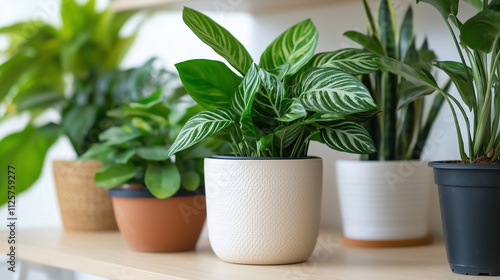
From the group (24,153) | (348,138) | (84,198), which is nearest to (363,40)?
(348,138)

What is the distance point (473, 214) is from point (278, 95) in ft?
1.03

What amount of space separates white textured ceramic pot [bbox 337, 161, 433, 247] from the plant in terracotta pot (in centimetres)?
28

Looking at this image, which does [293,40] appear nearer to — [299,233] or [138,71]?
[299,233]

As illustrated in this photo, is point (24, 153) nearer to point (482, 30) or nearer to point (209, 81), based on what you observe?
point (209, 81)

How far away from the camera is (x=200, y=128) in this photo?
0.81 metres

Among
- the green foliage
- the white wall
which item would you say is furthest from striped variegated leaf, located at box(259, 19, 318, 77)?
the white wall

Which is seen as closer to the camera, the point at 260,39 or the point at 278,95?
the point at 278,95

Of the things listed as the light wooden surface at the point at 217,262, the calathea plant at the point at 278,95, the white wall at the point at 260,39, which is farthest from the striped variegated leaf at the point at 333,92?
the white wall at the point at 260,39

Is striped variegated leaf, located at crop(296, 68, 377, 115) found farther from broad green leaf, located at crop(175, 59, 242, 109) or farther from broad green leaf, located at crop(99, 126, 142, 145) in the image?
broad green leaf, located at crop(99, 126, 142, 145)

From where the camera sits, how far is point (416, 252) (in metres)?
1.00

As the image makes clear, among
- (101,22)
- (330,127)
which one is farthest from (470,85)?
(101,22)

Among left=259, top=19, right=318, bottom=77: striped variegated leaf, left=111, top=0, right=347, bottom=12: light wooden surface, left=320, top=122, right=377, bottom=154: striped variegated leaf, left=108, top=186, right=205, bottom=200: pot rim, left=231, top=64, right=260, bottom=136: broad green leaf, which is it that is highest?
left=111, top=0, right=347, bottom=12: light wooden surface

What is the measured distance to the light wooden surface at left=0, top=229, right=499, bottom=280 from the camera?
80 centimetres

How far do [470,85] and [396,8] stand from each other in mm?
429
